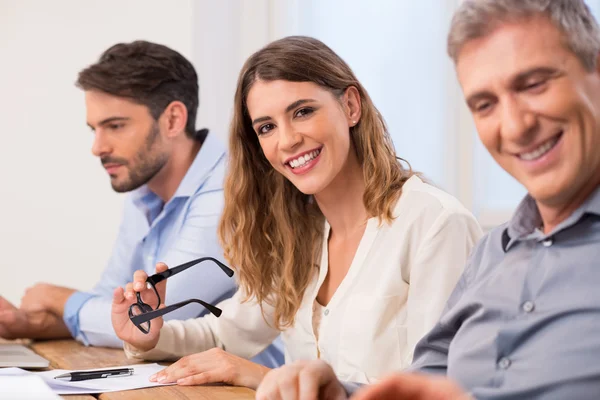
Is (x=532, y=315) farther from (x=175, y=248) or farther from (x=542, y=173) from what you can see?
(x=175, y=248)

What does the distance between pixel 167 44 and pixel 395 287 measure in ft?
7.97

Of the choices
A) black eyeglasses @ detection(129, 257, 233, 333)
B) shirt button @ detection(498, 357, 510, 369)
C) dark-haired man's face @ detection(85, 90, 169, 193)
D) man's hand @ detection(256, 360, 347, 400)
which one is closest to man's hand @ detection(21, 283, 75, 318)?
dark-haired man's face @ detection(85, 90, 169, 193)

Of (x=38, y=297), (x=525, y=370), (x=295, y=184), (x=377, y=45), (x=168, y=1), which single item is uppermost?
(x=168, y=1)

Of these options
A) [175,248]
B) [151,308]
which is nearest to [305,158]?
[151,308]

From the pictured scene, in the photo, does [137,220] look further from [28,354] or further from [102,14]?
[102,14]

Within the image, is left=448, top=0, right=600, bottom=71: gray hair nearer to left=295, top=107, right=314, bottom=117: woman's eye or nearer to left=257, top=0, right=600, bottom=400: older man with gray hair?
left=257, top=0, right=600, bottom=400: older man with gray hair

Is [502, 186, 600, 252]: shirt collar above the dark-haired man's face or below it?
below

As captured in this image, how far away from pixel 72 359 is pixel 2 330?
1.56 feet

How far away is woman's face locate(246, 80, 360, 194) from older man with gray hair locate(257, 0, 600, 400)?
0.76 m

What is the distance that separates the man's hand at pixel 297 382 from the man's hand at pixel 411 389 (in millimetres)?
303

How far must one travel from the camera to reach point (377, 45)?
3777mm

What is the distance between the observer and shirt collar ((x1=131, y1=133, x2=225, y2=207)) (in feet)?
8.48

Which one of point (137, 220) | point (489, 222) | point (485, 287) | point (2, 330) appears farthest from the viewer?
point (489, 222)

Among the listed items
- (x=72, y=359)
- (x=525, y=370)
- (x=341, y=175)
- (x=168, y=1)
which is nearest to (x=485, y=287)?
(x=525, y=370)
